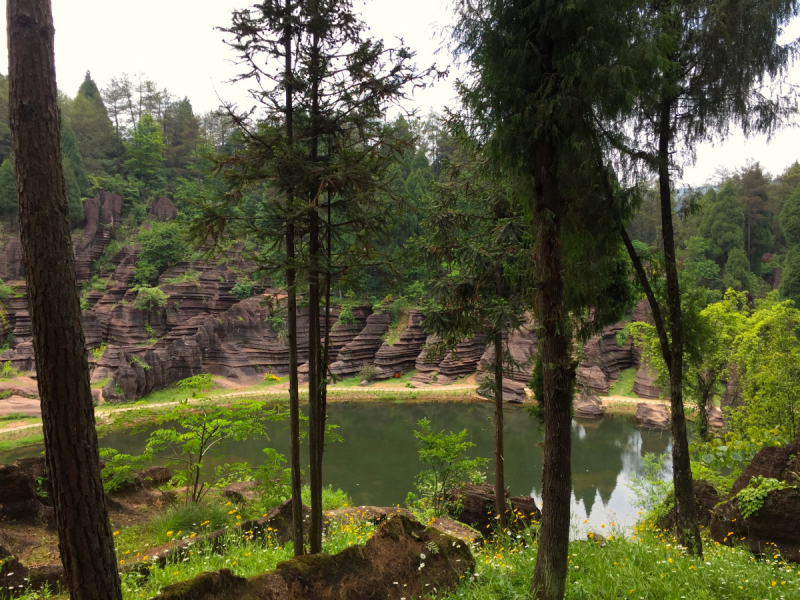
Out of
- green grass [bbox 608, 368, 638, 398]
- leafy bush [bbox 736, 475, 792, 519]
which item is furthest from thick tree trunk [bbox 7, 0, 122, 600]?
green grass [bbox 608, 368, 638, 398]

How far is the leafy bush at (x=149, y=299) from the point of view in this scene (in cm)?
2827

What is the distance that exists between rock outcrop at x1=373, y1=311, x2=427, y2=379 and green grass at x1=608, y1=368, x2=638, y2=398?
477 inches

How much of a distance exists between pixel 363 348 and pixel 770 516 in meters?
27.0

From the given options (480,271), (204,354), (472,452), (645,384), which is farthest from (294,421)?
(204,354)

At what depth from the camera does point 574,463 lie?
16984 millimetres

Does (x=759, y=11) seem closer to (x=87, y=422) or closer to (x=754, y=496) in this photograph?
(x=754, y=496)

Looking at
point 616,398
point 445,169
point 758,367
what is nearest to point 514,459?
point 758,367

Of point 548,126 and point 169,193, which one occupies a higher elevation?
point 169,193

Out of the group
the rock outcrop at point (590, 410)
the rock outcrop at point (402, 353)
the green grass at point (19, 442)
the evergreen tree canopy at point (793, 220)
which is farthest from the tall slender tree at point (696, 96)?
the evergreen tree canopy at point (793, 220)

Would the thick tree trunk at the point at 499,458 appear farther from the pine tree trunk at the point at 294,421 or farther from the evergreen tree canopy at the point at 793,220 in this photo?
the evergreen tree canopy at the point at 793,220

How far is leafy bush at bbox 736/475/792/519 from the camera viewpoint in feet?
19.2

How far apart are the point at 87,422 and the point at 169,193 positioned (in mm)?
39584

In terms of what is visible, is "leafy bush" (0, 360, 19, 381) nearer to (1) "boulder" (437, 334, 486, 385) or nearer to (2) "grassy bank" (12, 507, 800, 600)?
(1) "boulder" (437, 334, 486, 385)

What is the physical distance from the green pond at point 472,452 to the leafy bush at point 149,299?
10.0m
